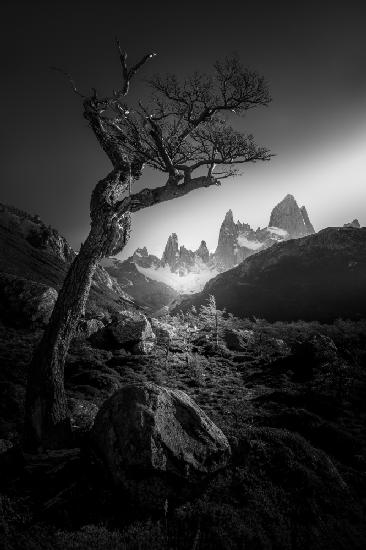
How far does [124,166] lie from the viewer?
8.42m

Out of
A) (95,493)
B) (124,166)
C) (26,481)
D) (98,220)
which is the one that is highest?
(124,166)

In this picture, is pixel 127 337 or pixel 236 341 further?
pixel 236 341

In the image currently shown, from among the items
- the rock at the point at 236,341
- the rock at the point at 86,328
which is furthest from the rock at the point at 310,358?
the rock at the point at 86,328

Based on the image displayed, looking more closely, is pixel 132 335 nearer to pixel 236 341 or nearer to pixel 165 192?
pixel 236 341

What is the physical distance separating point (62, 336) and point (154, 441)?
3.31m

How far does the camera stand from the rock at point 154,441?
17.8ft

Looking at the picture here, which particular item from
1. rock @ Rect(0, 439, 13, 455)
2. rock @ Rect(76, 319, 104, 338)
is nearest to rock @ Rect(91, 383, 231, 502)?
rock @ Rect(0, 439, 13, 455)

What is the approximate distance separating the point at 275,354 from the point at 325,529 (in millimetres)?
22635

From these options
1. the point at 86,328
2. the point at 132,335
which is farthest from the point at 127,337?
the point at 86,328

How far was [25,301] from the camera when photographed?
32.4 meters

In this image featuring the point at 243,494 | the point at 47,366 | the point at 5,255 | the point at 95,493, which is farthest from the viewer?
the point at 5,255

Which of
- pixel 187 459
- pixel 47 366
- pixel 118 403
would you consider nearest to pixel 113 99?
pixel 47 366

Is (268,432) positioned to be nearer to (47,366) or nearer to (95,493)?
(95,493)

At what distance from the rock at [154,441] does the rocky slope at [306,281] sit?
89.8 metres
